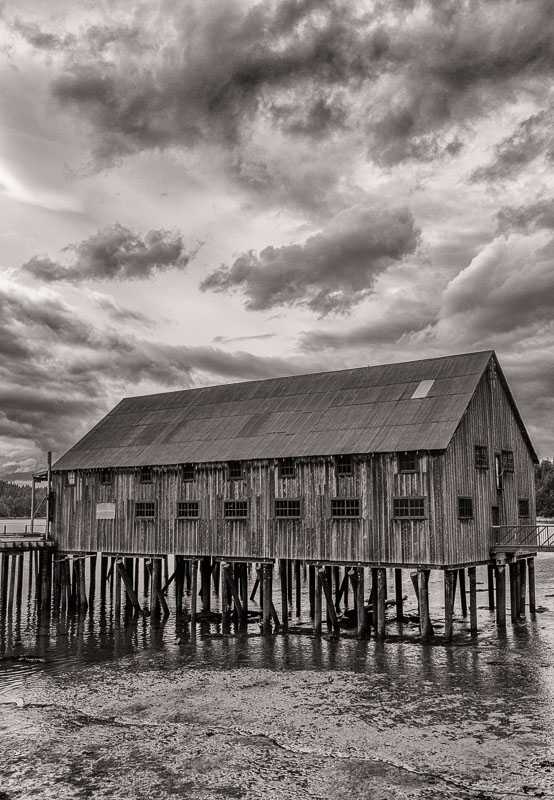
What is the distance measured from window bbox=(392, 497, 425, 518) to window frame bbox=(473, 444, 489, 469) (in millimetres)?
3509

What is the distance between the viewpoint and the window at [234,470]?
106 ft

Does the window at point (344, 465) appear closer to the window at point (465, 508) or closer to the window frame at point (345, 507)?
the window frame at point (345, 507)

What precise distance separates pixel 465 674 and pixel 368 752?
761 cm

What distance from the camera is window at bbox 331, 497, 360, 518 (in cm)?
2873

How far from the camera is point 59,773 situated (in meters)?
14.8

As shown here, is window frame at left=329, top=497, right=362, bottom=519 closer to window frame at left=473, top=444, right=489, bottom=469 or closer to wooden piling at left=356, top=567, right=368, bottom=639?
wooden piling at left=356, top=567, right=368, bottom=639

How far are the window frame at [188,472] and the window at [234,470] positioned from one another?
2.03m

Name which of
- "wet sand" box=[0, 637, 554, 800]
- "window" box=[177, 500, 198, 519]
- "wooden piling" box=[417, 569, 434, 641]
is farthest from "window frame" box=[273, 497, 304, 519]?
"wet sand" box=[0, 637, 554, 800]

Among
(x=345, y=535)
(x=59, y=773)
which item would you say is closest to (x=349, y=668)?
(x=345, y=535)

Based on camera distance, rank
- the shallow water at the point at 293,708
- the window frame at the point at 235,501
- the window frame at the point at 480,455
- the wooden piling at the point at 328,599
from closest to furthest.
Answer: the shallow water at the point at 293,708 < the wooden piling at the point at 328,599 < the window frame at the point at 480,455 < the window frame at the point at 235,501

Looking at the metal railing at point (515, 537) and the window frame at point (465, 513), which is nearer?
the window frame at point (465, 513)

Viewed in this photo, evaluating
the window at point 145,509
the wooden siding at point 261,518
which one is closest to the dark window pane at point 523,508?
the wooden siding at point 261,518

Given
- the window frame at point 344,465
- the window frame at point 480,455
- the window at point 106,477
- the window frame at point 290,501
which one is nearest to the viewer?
the window frame at point 344,465

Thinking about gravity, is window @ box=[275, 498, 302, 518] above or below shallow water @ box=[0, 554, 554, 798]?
above
